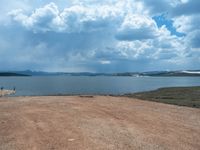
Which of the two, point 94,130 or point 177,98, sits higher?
point 94,130

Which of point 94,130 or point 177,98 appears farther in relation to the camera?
point 177,98

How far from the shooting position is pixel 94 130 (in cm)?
1498

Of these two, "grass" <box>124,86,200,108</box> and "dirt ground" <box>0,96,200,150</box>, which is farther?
"grass" <box>124,86,200,108</box>

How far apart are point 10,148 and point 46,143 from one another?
1334 mm

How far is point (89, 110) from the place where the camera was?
2108 cm

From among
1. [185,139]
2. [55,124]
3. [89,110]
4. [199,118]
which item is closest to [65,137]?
[55,124]

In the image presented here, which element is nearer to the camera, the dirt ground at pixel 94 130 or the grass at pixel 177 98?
the dirt ground at pixel 94 130

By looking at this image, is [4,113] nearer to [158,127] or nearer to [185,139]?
[158,127]

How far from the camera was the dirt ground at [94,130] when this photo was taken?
41.4ft

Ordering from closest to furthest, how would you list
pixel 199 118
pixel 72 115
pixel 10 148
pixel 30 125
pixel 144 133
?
1. pixel 10 148
2. pixel 144 133
3. pixel 30 125
4. pixel 72 115
5. pixel 199 118

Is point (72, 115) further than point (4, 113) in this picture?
No

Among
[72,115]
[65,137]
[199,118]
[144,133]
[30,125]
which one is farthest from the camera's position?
[199,118]

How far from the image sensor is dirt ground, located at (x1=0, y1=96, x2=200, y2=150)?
12.6m

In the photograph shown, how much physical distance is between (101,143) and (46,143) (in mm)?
2104
